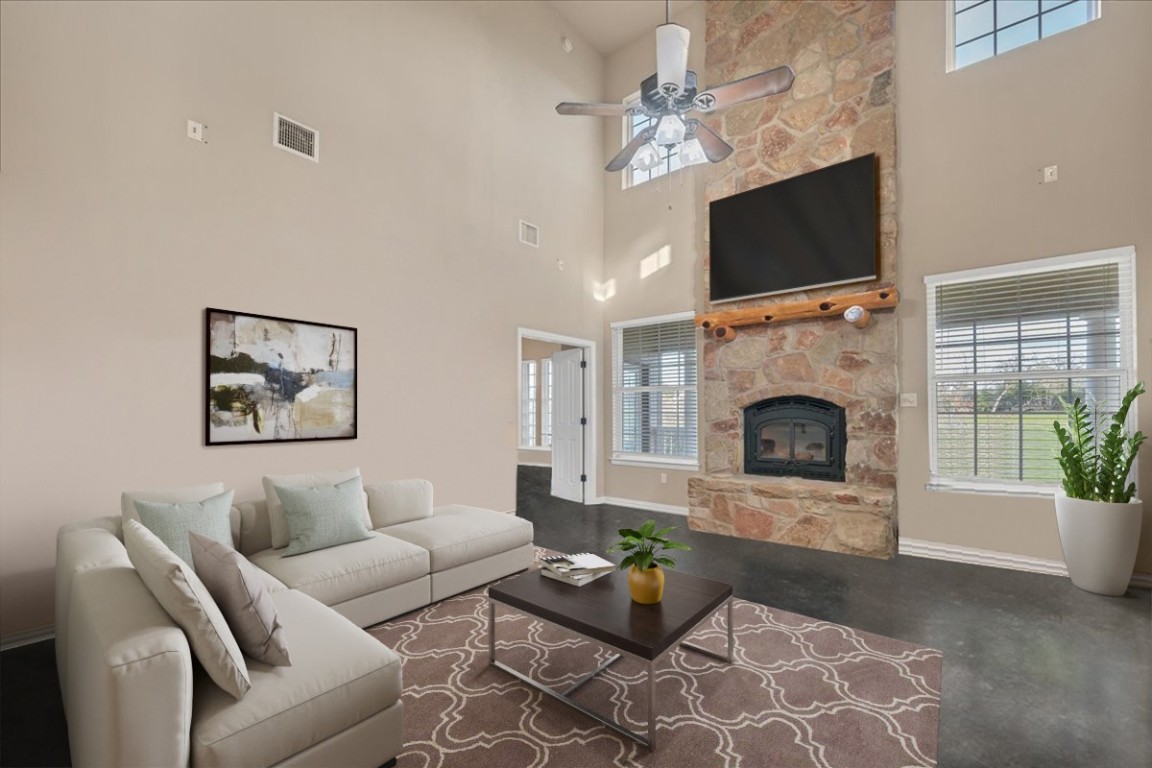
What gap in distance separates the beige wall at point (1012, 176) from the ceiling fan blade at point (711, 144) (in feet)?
7.59

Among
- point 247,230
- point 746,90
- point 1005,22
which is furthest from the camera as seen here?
point 1005,22

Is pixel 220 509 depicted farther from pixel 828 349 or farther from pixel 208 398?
pixel 828 349

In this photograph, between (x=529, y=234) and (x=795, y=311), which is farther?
(x=529, y=234)

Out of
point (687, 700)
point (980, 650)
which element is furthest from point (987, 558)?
point (687, 700)

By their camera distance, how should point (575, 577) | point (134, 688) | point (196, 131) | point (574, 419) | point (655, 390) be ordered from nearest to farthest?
point (134, 688) < point (575, 577) < point (196, 131) < point (655, 390) < point (574, 419)

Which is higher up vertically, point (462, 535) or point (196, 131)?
A: point (196, 131)

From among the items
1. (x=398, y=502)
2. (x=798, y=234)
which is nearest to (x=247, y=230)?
(x=398, y=502)

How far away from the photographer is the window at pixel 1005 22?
4051 mm

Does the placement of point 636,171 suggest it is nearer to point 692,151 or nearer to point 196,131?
point 692,151

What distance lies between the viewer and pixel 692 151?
3283 mm

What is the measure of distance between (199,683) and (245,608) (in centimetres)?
24

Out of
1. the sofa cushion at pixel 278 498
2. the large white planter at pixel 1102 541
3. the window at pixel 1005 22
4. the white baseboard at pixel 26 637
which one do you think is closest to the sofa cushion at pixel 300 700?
the sofa cushion at pixel 278 498

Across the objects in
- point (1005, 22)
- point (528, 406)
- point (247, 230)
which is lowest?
point (528, 406)

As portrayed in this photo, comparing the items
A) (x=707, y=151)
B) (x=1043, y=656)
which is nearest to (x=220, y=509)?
(x=707, y=151)
